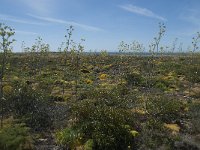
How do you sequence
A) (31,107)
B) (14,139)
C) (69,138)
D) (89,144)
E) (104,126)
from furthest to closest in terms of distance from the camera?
(31,107), (104,126), (69,138), (89,144), (14,139)

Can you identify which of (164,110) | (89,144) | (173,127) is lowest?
(89,144)

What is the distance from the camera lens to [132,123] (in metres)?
14.7

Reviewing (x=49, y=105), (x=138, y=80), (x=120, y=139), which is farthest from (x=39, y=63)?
(x=120, y=139)

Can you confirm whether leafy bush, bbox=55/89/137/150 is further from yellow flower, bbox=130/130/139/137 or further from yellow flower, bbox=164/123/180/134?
yellow flower, bbox=164/123/180/134

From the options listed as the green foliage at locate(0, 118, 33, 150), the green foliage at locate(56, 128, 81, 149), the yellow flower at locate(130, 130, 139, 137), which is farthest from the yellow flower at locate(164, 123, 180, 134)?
the green foliage at locate(0, 118, 33, 150)

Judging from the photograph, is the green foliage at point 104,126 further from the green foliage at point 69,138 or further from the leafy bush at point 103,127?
the green foliage at point 69,138

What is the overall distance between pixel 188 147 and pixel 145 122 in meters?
3.21

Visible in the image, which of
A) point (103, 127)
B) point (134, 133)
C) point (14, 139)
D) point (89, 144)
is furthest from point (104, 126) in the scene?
point (14, 139)

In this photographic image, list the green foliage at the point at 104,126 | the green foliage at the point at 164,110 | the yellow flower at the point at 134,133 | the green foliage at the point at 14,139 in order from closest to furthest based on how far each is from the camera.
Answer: the green foliage at the point at 14,139 → the green foliage at the point at 104,126 → the yellow flower at the point at 134,133 → the green foliage at the point at 164,110

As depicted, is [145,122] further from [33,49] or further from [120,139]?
[33,49]

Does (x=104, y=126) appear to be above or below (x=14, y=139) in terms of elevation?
above

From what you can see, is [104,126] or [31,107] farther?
[31,107]

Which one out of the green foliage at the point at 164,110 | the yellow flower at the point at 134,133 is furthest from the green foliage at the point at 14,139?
the green foliage at the point at 164,110

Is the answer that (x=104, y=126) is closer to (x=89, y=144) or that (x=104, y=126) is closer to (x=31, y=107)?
(x=89, y=144)
